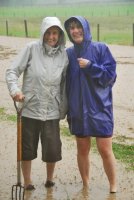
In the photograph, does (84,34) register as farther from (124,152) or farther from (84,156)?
(124,152)

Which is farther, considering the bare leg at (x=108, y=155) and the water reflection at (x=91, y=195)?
the water reflection at (x=91, y=195)

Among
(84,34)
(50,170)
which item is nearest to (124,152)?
(50,170)

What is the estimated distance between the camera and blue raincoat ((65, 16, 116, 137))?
13.7 feet

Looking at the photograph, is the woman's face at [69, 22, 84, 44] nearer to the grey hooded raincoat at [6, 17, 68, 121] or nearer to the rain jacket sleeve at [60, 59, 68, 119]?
the grey hooded raincoat at [6, 17, 68, 121]

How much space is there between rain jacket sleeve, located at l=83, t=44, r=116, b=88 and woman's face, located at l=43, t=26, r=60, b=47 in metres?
0.41

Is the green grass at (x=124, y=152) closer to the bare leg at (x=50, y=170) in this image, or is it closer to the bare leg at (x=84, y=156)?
the bare leg at (x=84, y=156)

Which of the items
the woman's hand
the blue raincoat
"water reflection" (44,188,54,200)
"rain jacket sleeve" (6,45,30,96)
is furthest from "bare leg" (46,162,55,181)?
the woman's hand

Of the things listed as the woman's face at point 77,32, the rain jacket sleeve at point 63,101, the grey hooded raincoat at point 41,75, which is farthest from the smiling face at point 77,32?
the rain jacket sleeve at point 63,101

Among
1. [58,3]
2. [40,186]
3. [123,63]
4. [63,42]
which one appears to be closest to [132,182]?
[40,186]

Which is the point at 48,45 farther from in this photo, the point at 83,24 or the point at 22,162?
the point at 22,162

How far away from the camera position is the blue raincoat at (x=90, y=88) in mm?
4172

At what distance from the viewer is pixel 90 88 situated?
14.0 ft

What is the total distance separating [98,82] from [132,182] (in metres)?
1.39

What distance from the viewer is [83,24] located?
163 inches
